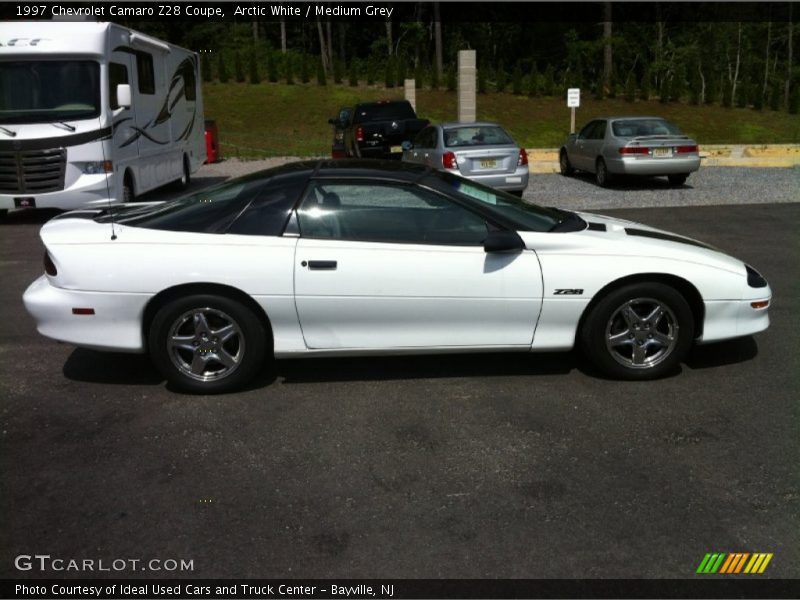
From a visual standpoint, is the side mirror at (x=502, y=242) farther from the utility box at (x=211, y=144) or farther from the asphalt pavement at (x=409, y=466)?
the utility box at (x=211, y=144)

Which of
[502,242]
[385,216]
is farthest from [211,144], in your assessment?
[502,242]

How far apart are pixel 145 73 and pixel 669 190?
33.6 feet

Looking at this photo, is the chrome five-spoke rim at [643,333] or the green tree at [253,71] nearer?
the chrome five-spoke rim at [643,333]

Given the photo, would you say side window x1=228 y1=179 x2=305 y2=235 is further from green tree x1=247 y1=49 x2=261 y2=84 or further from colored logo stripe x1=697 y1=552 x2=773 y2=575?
green tree x1=247 y1=49 x2=261 y2=84

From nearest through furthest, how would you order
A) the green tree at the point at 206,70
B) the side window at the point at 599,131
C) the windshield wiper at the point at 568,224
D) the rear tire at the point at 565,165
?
the windshield wiper at the point at 568,224 → the side window at the point at 599,131 → the rear tire at the point at 565,165 → the green tree at the point at 206,70

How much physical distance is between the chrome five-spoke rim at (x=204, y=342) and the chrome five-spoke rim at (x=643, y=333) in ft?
7.61

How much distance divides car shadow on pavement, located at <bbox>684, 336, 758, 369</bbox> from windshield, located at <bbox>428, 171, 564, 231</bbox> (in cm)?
132

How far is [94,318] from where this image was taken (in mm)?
4766

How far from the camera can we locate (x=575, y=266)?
15.8ft

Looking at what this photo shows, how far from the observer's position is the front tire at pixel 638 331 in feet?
15.9

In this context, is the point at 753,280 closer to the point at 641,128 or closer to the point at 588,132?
the point at 641,128

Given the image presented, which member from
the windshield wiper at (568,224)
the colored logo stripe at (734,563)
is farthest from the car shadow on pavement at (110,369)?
the colored logo stripe at (734,563)

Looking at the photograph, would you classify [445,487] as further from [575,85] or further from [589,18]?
[589,18]

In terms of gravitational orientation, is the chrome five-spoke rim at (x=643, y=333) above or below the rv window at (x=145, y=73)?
below
